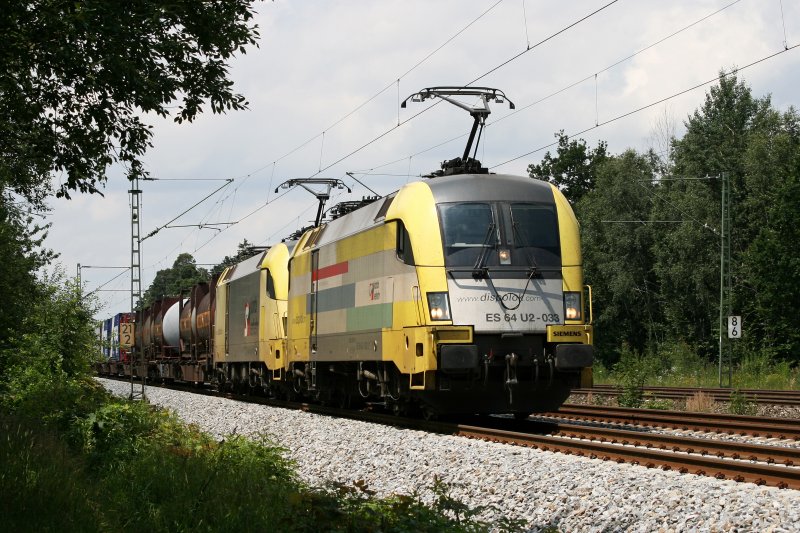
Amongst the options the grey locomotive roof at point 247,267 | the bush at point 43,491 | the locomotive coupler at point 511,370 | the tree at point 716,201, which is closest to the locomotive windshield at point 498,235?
the locomotive coupler at point 511,370

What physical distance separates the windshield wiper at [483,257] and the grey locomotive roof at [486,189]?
526mm

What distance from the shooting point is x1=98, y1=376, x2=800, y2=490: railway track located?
10.2 metres

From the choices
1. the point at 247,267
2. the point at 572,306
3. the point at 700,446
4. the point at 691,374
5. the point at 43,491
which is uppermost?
the point at 247,267

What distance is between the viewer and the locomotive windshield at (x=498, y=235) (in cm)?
1612

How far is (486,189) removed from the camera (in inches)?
655

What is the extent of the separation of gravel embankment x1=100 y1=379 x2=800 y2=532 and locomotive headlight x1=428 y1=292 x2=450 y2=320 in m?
1.77

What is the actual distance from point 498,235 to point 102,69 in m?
6.51

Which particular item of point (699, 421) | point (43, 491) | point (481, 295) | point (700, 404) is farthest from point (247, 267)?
point (43, 491)

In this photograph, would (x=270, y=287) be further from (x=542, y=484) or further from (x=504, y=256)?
(x=542, y=484)

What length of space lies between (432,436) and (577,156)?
237 ft

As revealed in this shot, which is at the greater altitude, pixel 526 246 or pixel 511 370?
pixel 526 246

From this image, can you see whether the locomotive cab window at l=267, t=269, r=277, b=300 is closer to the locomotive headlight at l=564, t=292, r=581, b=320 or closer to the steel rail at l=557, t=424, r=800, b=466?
the locomotive headlight at l=564, t=292, r=581, b=320

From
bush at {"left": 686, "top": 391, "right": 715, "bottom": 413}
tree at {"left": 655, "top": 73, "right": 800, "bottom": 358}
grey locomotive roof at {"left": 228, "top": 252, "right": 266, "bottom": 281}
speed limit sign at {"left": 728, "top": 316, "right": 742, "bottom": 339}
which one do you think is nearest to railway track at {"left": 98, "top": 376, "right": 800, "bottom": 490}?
bush at {"left": 686, "top": 391, "right": 715, "bottom": 413}

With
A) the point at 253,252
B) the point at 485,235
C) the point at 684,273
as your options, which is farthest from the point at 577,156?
the point at 485,235
